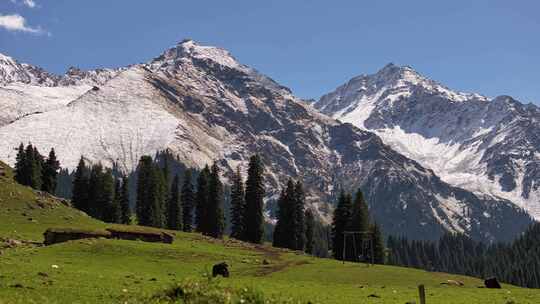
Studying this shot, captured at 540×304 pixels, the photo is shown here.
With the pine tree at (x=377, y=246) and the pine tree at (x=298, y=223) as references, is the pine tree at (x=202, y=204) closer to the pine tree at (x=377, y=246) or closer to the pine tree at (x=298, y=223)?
the pine tree at (x=298, y=223)

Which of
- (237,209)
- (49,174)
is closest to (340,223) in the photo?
(237,209)

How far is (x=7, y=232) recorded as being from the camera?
80.4m

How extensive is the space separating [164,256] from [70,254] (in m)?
11.7

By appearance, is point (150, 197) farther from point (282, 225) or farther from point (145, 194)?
point (282, 225)

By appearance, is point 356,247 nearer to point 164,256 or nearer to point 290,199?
point 290,199

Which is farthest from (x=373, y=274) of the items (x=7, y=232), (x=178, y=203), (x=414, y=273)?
(x=178, y=203)

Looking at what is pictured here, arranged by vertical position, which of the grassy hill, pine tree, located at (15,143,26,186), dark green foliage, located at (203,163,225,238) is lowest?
the grassy hill

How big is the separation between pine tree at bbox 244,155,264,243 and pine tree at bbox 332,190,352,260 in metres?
14.8

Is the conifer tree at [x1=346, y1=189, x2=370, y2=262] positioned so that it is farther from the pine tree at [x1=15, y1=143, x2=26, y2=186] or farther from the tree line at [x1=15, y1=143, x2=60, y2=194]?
the pine tree at [x1=15, y1=143, x2=26, y2=186]

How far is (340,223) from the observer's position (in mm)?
126500

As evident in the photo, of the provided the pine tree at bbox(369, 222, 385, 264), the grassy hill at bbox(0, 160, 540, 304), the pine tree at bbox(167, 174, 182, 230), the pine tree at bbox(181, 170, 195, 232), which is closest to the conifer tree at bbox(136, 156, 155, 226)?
the pine tree at bbox(167, 174, 182, 230)

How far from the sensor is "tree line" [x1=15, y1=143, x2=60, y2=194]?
134 m

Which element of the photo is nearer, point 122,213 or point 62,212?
point 62,212

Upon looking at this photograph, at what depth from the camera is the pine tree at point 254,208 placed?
131m
